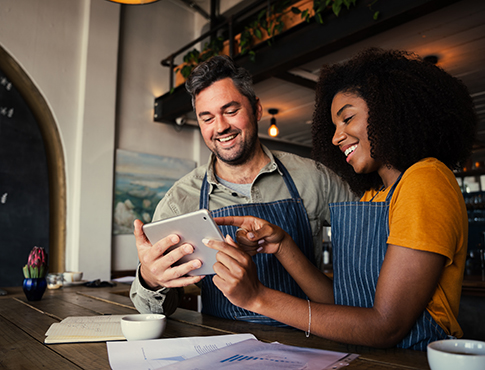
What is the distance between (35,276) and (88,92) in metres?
3.35

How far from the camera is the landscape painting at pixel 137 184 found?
196 inches

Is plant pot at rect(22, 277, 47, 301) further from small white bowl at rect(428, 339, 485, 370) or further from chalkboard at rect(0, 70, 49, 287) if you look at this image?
chalkboard at rect(0, 70, 49, 287)

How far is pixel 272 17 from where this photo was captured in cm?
380

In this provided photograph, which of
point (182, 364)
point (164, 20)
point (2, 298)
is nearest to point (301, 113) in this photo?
point (164, 20)

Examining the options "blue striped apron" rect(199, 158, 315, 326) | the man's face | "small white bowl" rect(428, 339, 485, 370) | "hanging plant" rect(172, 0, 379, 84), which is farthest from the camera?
"hanging plant" rect(172, 0, 379, 84)

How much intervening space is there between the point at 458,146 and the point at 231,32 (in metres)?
3.42

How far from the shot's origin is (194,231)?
101 centimetres

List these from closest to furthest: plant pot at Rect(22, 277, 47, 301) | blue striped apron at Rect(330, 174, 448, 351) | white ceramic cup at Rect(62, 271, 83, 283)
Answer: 1. blue striped apron at Rect(330, 174, 448, 351)
2. plant pot at Rect(22, 277, 47, 301)
3. white ceramic cup at Rect(62, 271, 83, 283)

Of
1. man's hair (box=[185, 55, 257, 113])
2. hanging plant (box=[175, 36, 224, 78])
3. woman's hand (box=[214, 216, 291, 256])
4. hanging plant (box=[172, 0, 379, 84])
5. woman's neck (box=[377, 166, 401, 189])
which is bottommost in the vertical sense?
woman's hand (box=[214, 216, 291, 256])

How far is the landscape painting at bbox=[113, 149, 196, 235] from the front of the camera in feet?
16.3

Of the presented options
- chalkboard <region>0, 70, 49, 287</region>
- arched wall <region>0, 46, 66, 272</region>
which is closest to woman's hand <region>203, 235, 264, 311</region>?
chalkboard <region>0, 70, 49, 287</region>

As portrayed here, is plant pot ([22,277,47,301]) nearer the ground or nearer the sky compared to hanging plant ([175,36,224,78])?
nearer the ground

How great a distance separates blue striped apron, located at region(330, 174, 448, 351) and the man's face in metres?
0.63

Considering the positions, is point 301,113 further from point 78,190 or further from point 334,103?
point 334,103
